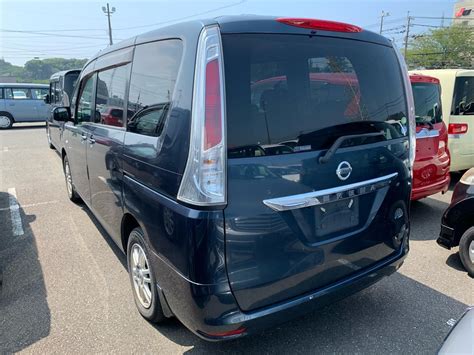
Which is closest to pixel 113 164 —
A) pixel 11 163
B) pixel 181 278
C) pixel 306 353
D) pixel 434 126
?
pixel 181 278

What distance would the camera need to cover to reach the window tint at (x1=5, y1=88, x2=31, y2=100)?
16656 millimetres

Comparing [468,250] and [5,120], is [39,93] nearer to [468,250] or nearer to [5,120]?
[5,120]

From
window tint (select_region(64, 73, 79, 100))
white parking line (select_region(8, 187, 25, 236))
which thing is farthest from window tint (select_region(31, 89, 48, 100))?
white parking line (select_region(8, 187, 25, 236))

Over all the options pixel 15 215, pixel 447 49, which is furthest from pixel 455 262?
pixel 447 49

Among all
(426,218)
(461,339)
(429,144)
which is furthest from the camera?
(426,218)

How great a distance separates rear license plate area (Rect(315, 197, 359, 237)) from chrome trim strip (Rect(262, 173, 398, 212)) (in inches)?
1.5

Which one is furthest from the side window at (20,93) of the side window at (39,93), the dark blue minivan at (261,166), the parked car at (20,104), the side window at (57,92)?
the dark blue minivan at (261,166)

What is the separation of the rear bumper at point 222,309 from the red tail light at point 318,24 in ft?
4.80

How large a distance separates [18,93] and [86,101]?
52.4ft

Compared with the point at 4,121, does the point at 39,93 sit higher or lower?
higher

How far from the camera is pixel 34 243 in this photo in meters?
4.08

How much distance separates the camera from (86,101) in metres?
3.84

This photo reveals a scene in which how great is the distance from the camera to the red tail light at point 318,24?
1.98 m

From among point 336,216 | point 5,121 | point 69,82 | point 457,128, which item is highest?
point 69,82
